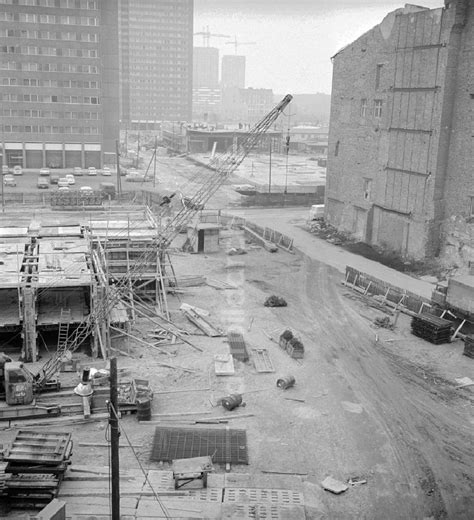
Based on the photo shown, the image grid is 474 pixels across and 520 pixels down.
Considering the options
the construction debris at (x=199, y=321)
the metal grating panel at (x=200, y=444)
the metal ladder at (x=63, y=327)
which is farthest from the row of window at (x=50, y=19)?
the metal grating panel at (x=200, y=444)

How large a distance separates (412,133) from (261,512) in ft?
96.4

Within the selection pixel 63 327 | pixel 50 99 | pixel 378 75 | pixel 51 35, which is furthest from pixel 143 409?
pixel 51 35

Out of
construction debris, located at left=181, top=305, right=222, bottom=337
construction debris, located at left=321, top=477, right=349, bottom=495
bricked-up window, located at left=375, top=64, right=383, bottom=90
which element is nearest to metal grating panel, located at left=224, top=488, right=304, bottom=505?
construction debris, located at left=321, top=477, right=349, bottom=495

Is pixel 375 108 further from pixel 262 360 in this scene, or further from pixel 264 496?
pixel 264 496

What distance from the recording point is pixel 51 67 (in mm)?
85562

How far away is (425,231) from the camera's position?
38188mm

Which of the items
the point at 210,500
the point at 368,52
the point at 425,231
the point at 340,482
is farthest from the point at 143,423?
the point at 368,52

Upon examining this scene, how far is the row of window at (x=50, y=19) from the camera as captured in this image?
274 feet

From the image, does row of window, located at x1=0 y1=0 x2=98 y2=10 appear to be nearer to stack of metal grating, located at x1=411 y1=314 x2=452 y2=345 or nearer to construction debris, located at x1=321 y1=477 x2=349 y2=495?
stack of metal grating, located at x1=411 y1=314 x2=452 y2=345

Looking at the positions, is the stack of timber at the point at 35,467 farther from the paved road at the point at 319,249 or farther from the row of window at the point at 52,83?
the row of window at the point at 52,83

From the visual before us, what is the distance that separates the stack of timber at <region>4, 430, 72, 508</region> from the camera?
15203 mm

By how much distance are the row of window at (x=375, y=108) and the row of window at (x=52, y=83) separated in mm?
51713

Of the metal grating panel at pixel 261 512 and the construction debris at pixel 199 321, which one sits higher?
the construction debris at pixel 199 321

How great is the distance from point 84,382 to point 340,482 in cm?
930
